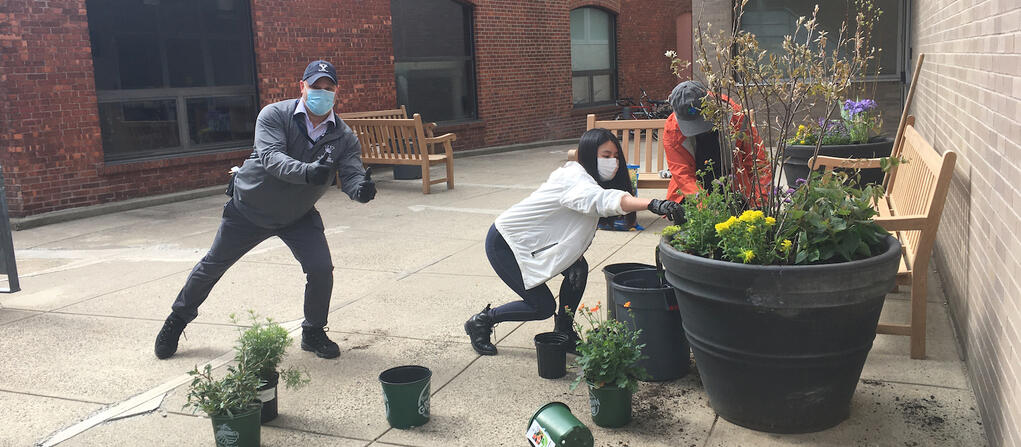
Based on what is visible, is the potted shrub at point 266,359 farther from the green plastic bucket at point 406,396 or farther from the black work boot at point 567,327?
the black work boot at point 567,327

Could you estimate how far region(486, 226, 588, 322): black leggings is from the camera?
4.69m

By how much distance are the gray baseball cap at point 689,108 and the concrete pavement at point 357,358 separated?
1.34 m

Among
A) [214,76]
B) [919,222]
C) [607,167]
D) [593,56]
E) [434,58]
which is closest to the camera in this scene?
[919,222]

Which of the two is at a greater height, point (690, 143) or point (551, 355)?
point (690, 143)

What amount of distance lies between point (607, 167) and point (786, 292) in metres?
1.40

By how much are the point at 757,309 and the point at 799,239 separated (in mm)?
357

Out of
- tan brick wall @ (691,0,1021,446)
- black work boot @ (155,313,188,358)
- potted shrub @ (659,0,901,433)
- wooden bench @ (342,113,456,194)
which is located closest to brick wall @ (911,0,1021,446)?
tan brick wall @ (691,0,1021,446)

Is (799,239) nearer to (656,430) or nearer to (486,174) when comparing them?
(656,430)

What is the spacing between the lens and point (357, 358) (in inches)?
194

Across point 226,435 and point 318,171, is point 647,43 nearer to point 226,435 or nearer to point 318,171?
point 318,171

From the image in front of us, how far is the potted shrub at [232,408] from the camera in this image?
11.8 feet

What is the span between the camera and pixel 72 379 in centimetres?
471

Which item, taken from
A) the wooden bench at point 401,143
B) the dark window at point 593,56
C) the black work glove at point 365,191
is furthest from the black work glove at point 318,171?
the dark window at point 593,56

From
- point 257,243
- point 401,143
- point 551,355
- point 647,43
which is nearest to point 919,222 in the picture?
point 551,355
